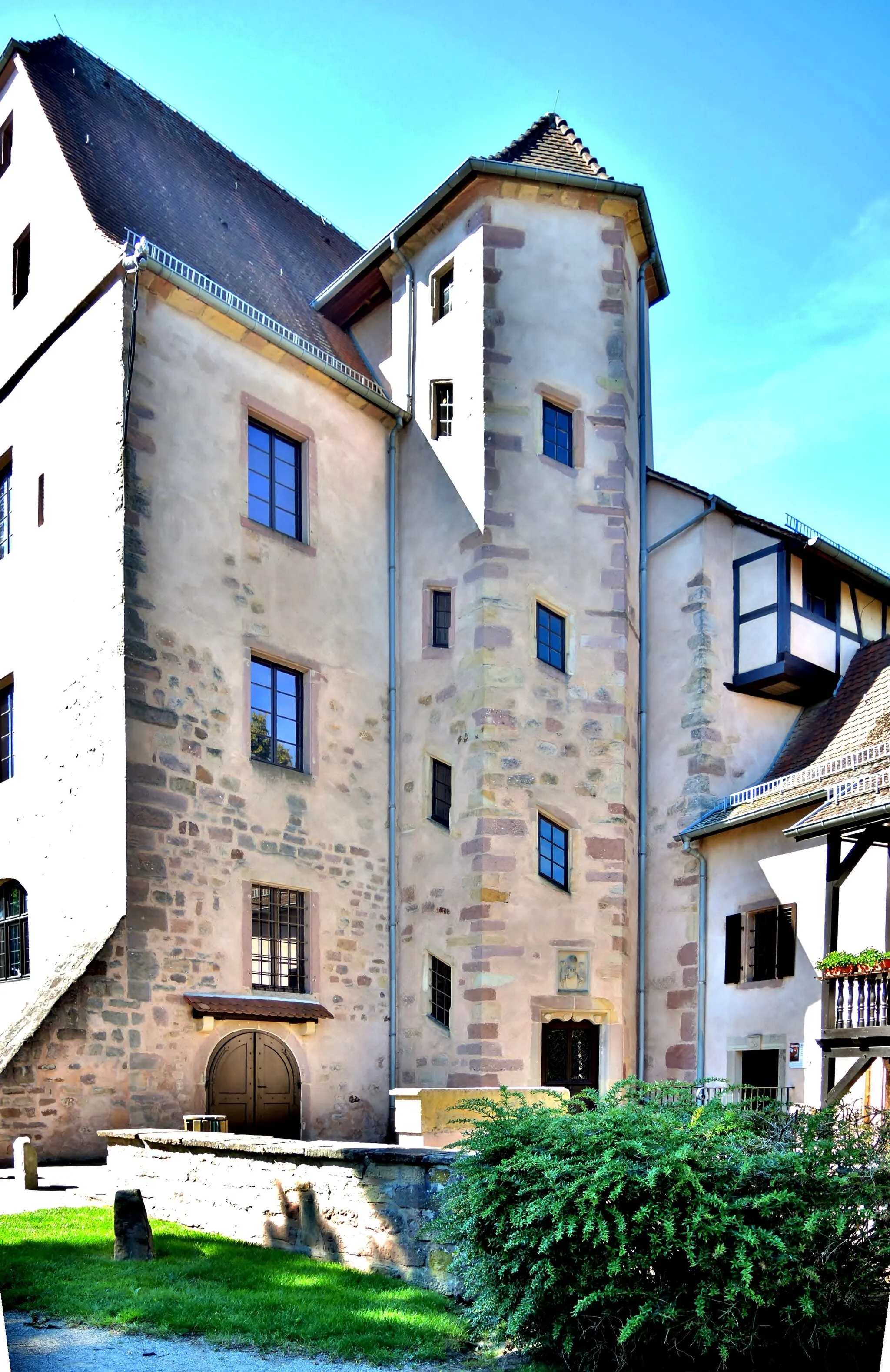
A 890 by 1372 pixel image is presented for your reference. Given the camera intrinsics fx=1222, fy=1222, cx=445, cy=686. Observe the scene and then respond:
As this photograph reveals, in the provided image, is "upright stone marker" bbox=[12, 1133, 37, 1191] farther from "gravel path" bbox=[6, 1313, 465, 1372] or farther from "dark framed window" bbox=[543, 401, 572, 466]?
"dark framed window" bbox=[543, 401, 572, 466]

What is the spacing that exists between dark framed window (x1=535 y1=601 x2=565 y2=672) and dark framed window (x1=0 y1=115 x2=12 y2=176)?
9867 mm

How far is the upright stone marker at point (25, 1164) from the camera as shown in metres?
10.1

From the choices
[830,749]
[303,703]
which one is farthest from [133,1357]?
[830,749]

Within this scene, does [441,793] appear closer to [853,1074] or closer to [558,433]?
[558,433]

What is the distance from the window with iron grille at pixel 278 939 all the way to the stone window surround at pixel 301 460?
433 cm

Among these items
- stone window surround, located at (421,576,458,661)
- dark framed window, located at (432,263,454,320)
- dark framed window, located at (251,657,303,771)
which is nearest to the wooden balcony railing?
stone window surround, located at (421,576,458,661)

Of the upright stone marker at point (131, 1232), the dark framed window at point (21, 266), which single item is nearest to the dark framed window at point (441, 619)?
the dark framed window at point (21, 266)

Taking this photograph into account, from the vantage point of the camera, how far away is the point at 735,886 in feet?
50.8

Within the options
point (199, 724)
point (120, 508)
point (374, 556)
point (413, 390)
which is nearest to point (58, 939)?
point (199, 724)

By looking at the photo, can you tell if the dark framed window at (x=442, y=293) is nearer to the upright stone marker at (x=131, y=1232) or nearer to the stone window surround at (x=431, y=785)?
the stone window surround at (x=431, y=785)

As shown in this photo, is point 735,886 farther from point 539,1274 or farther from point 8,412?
point 8,412

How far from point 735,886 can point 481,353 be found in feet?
25.2

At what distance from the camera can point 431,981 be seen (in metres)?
15.2

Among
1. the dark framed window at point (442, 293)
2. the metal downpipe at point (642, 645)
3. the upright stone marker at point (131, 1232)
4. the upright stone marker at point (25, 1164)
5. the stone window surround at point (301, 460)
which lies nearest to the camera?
the upright stone marker at point (131, 1232)
